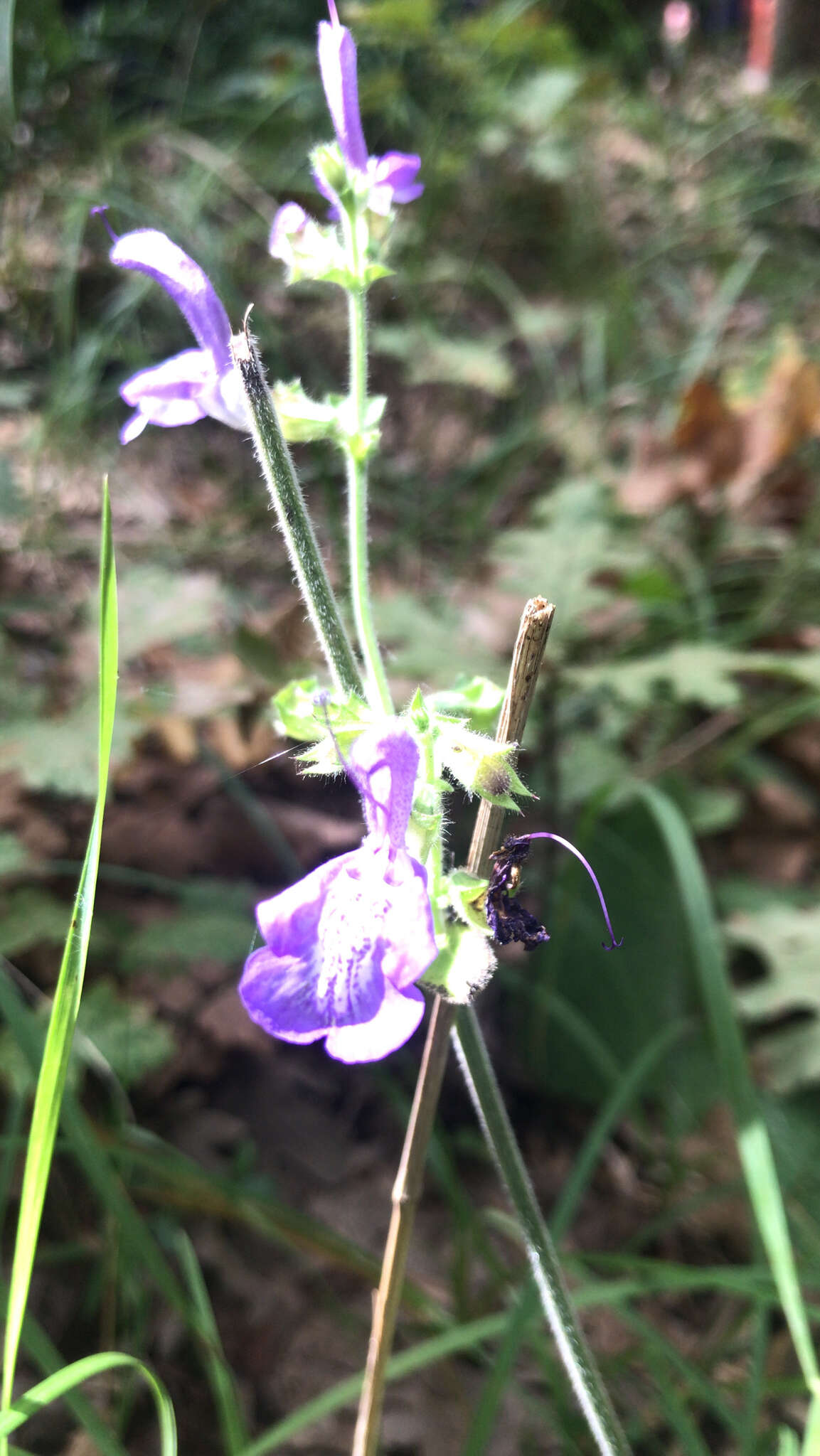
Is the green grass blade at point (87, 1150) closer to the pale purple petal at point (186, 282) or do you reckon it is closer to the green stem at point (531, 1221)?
the green stem at point (531, 1221)

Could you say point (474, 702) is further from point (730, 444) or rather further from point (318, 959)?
point (730, 444)

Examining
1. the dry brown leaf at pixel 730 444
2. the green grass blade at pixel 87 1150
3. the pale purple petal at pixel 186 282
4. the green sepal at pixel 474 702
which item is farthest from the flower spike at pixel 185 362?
the dry brown leaf at pixel 730 444

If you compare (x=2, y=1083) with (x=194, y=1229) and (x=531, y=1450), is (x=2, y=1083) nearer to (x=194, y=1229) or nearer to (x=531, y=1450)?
(x=194, y=1229)

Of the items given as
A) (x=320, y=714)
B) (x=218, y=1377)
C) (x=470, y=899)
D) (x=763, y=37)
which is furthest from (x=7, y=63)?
(x=763, y=37)

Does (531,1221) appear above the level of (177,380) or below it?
below

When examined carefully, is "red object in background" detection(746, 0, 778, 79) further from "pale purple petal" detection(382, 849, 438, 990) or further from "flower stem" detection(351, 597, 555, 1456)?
"pale purple petal" detection(382, 849, 438, 990)

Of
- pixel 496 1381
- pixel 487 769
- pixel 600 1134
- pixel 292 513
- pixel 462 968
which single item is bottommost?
pixel 496 1381

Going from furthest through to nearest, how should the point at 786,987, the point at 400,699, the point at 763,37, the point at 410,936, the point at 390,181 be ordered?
the point at 763,37 < the point at 400,699 < the point at 786,987 < the point at 390,181 < the point at 410,936

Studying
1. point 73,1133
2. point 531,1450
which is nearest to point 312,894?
point 73,1133
